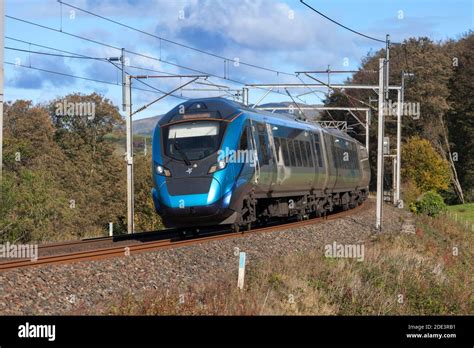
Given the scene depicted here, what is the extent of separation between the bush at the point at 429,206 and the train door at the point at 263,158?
20705mm

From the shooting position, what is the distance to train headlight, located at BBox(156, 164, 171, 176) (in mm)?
17344

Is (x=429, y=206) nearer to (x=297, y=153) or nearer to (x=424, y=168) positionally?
(x=424, y=168)

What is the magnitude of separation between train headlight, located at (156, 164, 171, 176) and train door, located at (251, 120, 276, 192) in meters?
2.57

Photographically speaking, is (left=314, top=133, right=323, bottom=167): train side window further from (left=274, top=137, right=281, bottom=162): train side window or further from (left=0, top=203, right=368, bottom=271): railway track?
(left=274, top=137, right=281, bottom=162): train side window

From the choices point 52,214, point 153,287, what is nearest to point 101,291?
point 153,287

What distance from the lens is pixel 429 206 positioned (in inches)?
1547

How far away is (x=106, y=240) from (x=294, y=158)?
663cm

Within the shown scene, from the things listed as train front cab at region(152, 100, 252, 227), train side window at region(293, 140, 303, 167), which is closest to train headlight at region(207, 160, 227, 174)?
train front cab at region(152, 100, 252, 227)

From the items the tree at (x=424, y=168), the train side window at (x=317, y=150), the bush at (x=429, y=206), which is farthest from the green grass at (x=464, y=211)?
the train side window at (x=317, y=150)

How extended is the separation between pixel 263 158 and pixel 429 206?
22.4 meters

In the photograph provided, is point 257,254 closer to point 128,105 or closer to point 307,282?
point 307,282

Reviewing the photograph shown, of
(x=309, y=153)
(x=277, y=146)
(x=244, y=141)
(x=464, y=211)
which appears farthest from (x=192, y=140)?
(x=464, y=211)

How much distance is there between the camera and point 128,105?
30359 millimetres

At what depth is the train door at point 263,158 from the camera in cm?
1885
